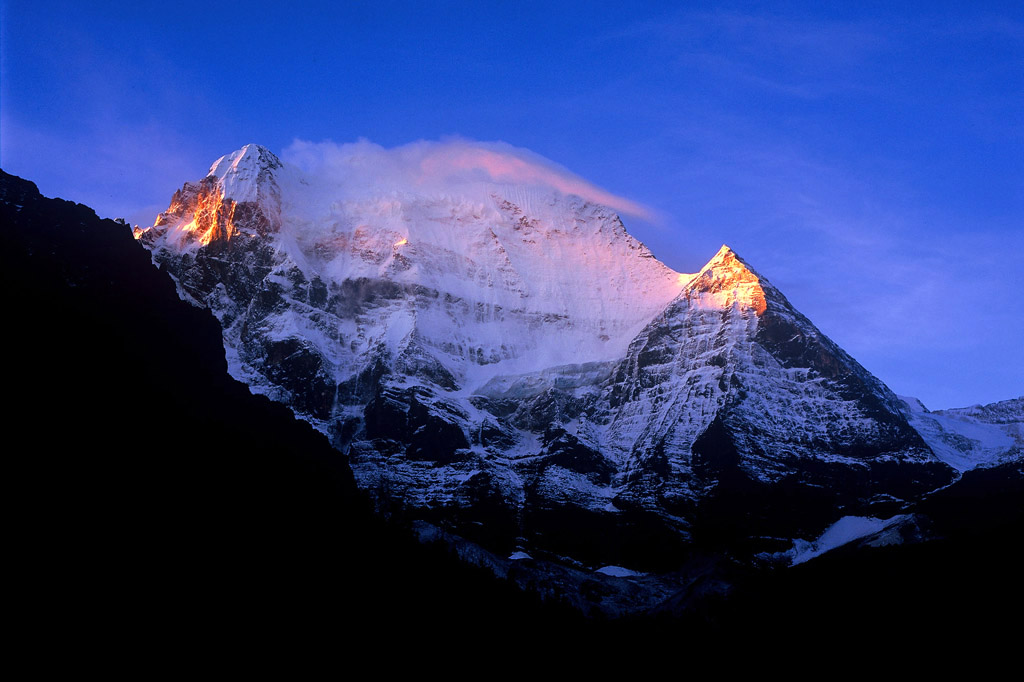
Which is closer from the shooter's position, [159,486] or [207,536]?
[159,486]

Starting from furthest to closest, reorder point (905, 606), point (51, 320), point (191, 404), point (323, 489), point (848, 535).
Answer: point (848, 535) → point (323, 489) → point (191, 404) → point (905, 606) → point (51, 320)

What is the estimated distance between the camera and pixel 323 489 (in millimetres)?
134000

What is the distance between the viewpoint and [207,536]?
323ft

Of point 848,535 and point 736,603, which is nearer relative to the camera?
point 736,603

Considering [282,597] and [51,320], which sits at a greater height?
[51,320]

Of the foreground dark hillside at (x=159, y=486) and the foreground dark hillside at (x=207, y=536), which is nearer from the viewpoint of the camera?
the foreground dark hillside at (x=159, y=486)

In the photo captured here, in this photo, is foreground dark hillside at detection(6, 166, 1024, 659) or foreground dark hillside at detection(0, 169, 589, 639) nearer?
foreground dark hillside at detection(0, 169, 589, 639)

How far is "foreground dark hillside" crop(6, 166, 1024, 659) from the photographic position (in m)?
83.6

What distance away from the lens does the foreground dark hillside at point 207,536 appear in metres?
83.6

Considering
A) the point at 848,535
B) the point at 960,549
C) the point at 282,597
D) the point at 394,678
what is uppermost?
the point at 848,535

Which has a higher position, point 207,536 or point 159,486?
point 159,486

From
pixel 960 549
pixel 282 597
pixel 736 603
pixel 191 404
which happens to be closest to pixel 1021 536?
pixel 960 549

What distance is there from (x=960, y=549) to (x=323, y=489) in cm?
7298

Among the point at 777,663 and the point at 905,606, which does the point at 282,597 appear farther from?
the point at 905,606
